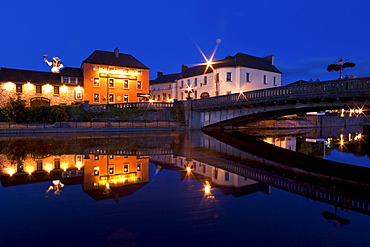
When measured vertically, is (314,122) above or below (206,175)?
above

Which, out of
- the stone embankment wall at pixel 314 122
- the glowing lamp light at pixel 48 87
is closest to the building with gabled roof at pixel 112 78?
the glowing lamp light at pixel 48 87

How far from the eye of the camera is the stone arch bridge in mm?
18094

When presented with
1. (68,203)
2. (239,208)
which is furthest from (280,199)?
(68,203)

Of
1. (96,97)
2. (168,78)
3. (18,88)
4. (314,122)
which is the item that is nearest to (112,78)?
(96,97)

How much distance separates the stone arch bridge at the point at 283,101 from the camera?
18.1m

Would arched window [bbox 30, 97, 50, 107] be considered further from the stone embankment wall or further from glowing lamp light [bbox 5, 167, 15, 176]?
glowing lamp light [bbox 5, 167, 15, 176]

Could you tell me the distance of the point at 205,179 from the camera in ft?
25.7

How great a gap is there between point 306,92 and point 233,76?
28.0 metres

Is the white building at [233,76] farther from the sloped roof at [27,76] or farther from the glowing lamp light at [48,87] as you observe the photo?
the sloped roof at [27,76]

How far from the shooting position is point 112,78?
52.3m

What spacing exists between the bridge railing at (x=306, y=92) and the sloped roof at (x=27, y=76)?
36.0m

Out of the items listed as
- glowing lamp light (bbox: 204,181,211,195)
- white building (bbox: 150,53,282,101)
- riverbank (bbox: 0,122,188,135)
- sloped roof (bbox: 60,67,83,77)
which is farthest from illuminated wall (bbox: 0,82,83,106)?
glowing lamp light (bbox: 204,181,211,195)

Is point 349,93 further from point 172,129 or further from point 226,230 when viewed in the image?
point 172,129

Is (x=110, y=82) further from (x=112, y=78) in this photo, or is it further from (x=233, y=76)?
(x=233, y=76)
